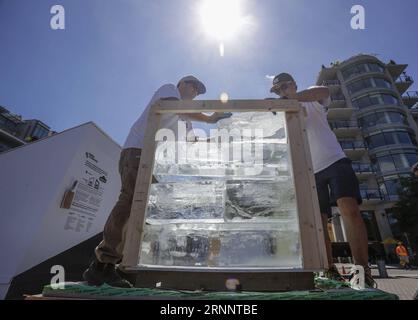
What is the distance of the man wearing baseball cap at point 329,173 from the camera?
1861 millimetres

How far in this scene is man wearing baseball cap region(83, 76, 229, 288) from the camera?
1.69 m

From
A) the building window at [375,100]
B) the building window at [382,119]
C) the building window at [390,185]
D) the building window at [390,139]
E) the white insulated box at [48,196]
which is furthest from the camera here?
the building window at [375,100]

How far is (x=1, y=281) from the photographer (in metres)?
2.38

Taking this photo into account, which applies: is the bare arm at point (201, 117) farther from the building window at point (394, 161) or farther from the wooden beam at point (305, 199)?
the building window at point (394, 161)

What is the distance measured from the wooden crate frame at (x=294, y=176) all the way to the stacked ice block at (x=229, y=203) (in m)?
0.09

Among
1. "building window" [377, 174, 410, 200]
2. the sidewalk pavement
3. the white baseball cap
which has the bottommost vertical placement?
the sidewalk pavement

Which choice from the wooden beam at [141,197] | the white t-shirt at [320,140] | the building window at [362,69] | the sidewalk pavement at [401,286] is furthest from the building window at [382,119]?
the wooden beam at [141,197]

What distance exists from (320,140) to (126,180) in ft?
5.88

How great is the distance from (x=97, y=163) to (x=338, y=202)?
327 centimetres

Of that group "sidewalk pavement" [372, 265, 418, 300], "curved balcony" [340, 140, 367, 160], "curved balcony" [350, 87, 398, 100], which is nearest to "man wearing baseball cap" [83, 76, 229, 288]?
"sidewalk pavement" [372, 265, 418, 300]

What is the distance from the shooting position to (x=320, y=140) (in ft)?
7.42

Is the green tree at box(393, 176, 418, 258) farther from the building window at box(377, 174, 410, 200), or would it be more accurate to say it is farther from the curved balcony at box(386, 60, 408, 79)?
the curved balcony at box(386, 60, 408, 79)

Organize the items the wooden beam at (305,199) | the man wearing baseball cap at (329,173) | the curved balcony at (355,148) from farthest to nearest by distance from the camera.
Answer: the curved balcony at (355,148) → the man wearing baseball cap at (329,173) → the wooden beam at (305,199)

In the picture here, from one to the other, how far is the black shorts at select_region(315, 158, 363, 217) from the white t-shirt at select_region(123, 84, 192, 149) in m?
1.45
